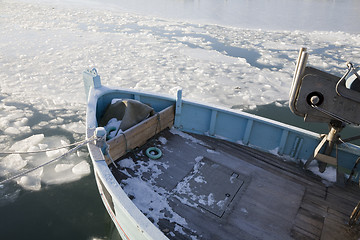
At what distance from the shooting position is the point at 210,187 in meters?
4.07

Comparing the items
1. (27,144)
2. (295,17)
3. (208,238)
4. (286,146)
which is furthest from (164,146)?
(295,17)

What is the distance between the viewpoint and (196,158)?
4.69 m

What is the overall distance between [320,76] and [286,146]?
2.05m

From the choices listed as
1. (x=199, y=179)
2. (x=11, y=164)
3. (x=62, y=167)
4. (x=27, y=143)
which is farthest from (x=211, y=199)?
(x=27, y=143)

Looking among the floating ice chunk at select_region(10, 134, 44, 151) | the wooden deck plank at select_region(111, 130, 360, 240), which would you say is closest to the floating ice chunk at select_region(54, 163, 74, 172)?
the floating ice chunk at select_region(10, 134, 44, 151)

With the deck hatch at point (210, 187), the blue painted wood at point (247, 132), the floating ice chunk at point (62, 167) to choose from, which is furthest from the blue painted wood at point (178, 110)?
A: the floating ice chunk at point (62, 167)

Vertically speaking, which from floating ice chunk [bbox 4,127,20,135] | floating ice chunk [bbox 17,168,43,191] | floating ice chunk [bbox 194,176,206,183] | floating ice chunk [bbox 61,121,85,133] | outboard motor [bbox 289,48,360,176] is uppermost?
outboard motor [bbox 289,48,360,176]

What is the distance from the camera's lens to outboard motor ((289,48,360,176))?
9.92 feet

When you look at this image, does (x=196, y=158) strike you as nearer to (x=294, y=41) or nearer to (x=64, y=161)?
(x=64, y=161)

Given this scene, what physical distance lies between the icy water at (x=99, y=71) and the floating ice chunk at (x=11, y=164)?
0.02 meters

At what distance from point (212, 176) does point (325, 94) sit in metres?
Result: 2.13

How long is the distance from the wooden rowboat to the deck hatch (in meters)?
0.02

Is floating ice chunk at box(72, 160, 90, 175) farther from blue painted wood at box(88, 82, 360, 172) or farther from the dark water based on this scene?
blue painted wood at box(88, 82, 360, 172)

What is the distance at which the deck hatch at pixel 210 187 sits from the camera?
12.4ft
